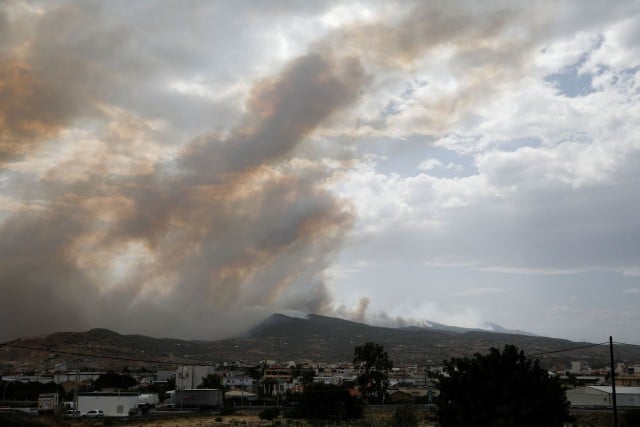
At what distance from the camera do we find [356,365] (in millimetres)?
100750

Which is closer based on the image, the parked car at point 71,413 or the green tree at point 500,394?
the green tree at point 500,394

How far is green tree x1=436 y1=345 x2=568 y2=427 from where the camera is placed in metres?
35.8

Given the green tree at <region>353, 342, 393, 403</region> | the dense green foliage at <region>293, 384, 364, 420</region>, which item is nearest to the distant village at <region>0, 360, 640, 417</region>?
the green tree at <region>353, 342, 393, 403</region>

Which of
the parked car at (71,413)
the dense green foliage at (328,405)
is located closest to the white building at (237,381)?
the parked car at (71,413)

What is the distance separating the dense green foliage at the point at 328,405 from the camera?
6931 cm

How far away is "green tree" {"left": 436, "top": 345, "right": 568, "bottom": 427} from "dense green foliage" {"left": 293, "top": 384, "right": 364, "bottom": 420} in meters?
31.9

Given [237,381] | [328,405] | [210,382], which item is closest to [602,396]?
[328,405]

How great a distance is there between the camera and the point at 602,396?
296ft

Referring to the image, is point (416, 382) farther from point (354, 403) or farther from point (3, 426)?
A: point (3, 426)

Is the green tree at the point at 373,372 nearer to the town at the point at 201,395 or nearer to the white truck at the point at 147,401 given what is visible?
the town at the point at 201,395

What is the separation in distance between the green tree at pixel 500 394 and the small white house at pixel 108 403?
171ft

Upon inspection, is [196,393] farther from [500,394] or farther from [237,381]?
[500,394]

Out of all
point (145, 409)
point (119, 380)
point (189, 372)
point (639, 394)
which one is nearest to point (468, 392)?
point (145, 409)

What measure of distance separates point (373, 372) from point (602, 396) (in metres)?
34.7
